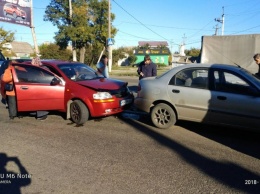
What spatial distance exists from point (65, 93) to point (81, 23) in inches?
1186

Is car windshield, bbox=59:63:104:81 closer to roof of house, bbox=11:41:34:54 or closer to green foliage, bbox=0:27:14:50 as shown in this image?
green foliage, bbox=0:27:14:50

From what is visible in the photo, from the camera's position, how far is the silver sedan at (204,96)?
5.33 metres

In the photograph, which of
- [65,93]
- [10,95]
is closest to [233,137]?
[65,93]

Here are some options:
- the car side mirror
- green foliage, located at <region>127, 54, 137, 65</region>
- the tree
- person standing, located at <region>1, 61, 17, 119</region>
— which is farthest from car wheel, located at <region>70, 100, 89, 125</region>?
green foliage, located at <region>127, 54, 137, 65</region>

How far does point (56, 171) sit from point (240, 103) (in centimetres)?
369

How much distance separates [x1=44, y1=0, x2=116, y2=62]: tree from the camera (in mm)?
35219

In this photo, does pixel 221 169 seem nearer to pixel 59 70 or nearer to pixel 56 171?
pixel 56 171

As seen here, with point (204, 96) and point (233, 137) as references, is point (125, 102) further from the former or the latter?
point (233, 137)

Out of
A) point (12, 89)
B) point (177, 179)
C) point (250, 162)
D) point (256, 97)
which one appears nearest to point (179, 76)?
point (256, 97)

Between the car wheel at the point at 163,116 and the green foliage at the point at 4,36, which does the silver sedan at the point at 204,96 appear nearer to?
the car wheel at the point at 163,116

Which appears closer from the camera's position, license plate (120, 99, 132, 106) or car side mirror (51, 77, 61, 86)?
car side mirror (51, 77, 61, 86)

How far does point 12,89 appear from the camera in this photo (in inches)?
274

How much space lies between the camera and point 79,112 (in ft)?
21.9

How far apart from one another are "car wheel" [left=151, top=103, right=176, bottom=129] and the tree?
30.4 m
